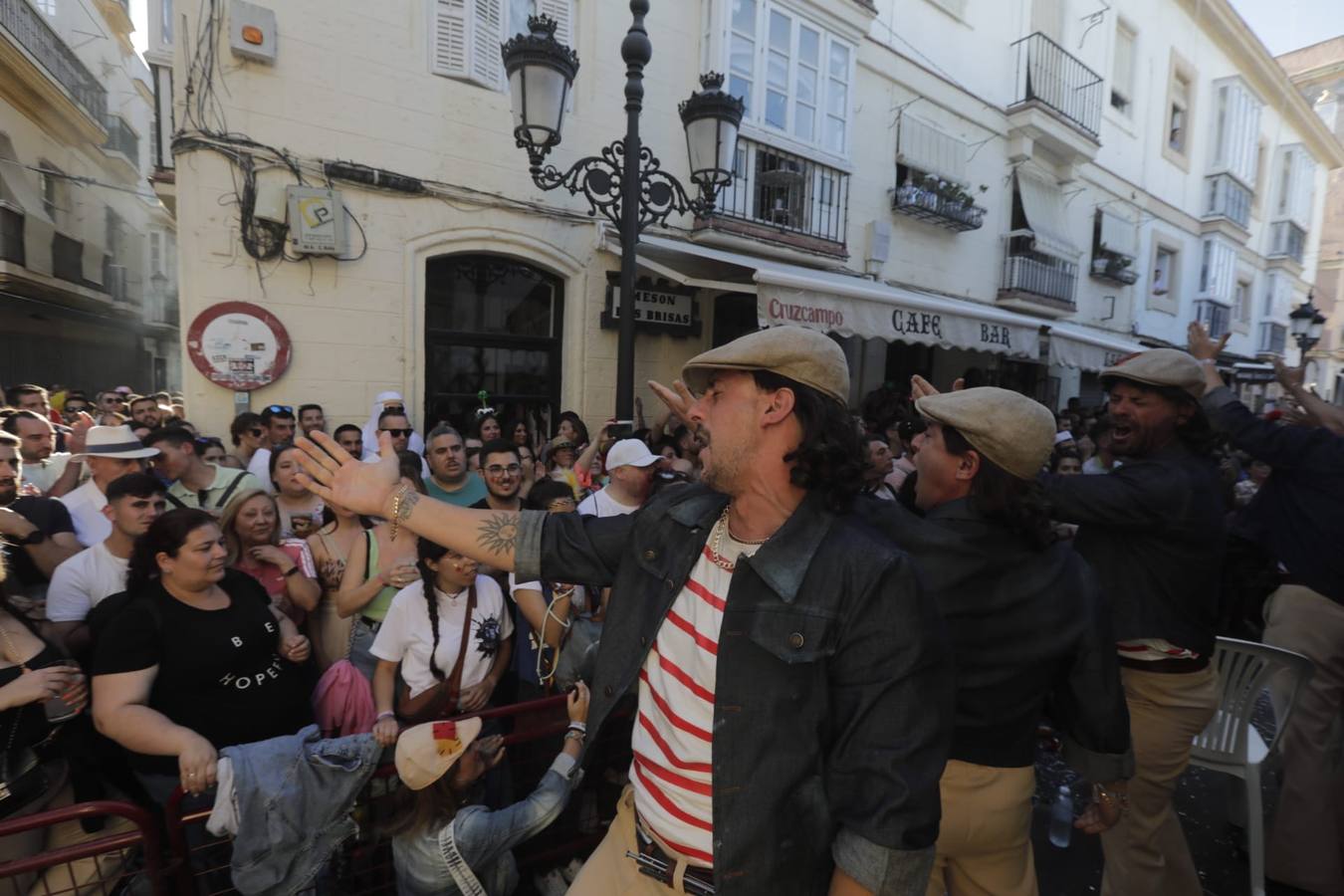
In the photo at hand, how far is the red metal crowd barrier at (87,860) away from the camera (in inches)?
Result: 70.6

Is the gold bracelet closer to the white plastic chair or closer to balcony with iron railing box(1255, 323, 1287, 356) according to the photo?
the white plastic chair

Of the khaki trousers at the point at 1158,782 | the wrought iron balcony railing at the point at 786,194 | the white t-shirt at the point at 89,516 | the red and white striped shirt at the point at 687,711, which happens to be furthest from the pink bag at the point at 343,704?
the wrought iron balcony railing at the point at 786,194

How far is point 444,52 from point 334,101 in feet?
4.07

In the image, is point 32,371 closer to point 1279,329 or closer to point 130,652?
point 130,652

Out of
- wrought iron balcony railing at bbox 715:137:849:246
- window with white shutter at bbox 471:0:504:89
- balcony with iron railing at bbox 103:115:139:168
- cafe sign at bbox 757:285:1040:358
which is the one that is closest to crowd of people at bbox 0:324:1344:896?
cafe sign at bbox 757:285:1040:358

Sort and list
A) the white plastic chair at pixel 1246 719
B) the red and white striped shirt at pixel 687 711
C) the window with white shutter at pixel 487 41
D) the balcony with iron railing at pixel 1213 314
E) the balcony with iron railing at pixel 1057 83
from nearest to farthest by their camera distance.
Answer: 1. the red and white striped shirt at pixel 687 711
2. the white plastic chair at pixel 1246 719
3. the window with white shutter at pixel 487 41
4. the balcony with iron railing at pixel 1057 83
5. the balcony with iron railing at pixel 1213 314

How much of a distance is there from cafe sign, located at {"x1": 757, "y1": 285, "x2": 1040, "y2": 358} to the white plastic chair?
14.6 feet

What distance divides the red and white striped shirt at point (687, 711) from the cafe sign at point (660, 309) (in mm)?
6722

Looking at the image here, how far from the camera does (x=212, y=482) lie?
4.08 meters

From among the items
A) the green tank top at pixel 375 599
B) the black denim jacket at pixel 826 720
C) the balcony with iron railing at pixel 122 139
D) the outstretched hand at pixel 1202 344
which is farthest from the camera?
the balcony with iron railing at pixel 122 139

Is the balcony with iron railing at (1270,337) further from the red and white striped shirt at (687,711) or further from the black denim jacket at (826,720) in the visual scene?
the red and white striped shirt at (687,711)

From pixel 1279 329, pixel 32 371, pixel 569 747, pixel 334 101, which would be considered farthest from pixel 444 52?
pixel 1279 329

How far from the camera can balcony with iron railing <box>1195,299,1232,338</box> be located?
18.0 meters

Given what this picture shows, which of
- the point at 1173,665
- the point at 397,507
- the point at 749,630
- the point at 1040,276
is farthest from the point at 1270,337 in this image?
the point at 397,507
